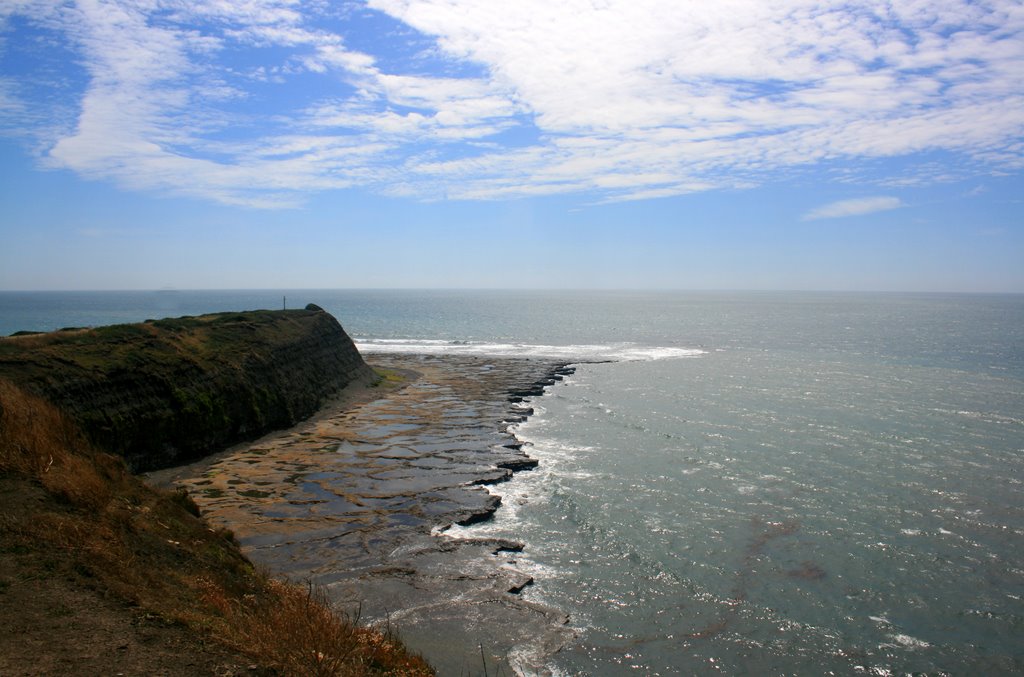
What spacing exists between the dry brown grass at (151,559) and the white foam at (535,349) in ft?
153

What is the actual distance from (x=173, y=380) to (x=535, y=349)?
45.8 m

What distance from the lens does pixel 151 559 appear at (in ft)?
30.1

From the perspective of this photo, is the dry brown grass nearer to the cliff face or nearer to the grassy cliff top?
the cliff face

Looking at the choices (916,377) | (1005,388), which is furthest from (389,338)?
(1005,388)

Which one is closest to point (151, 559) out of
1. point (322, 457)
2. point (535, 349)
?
point (322, 457)

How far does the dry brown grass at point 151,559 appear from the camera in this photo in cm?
730

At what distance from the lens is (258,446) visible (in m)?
24.2

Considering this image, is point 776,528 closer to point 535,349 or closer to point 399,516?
point 399,516

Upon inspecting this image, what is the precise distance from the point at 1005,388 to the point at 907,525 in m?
30.2

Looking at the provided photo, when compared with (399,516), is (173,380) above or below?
above

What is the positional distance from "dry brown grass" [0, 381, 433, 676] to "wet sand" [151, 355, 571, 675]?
2218 millimetres

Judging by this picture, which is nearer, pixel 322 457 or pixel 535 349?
pixel 322 457

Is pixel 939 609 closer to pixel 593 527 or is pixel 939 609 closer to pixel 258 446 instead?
pixel 593 527

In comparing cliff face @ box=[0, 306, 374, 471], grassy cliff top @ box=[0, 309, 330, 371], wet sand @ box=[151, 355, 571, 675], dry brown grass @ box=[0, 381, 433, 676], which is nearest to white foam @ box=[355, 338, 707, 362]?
grassy cliff top @ box=[0, 309, 330, 371]
